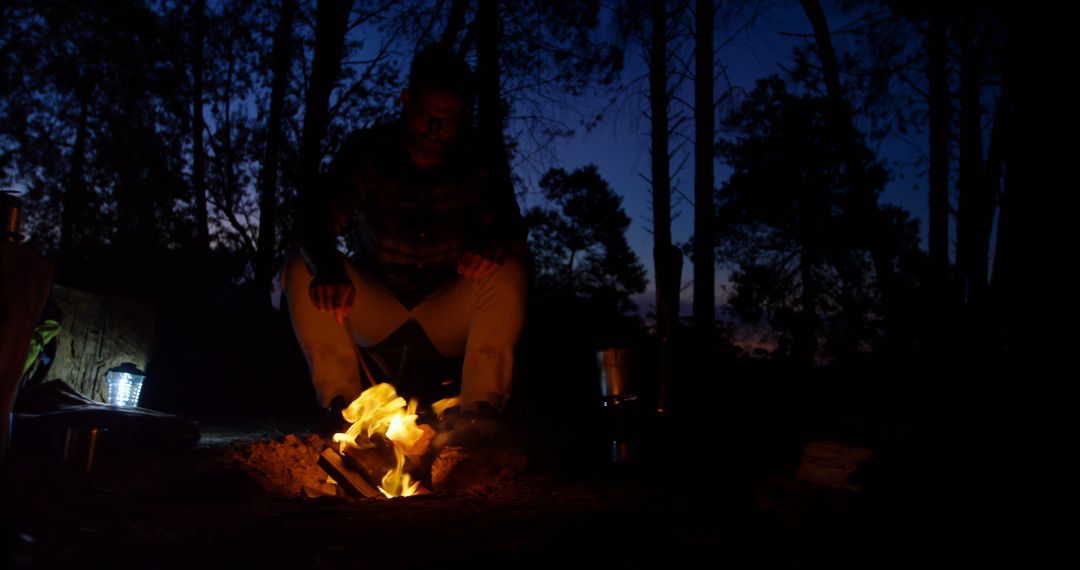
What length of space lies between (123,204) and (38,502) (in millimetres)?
18665

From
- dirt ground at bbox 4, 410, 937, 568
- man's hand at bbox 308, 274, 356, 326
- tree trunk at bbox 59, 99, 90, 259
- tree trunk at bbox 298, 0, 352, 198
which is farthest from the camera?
tree trunk at bbox 59, 99, 90, 259

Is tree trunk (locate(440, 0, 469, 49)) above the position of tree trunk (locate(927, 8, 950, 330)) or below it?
above

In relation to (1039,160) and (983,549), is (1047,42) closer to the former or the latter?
(1039,160)

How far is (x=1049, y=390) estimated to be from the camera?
2.27m

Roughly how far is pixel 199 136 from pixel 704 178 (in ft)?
43.9

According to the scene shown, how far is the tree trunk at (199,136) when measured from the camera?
1566 centimetres

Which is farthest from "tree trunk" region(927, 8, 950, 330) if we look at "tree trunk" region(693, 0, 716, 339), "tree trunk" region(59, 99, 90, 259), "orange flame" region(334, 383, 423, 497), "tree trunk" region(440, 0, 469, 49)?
"tree trunk" region(59, 99, 90, 259)

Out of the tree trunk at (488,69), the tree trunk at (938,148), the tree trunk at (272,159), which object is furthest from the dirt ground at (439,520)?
the tree trunk at (272,159)

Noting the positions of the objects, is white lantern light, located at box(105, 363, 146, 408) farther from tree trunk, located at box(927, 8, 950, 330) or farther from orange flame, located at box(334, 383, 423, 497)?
tree trunk, located at box(927, 8, 950, 330)

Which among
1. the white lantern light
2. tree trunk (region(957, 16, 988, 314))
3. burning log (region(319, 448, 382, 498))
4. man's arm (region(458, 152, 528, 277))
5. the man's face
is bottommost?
burning log (region(319, 448, 382, 498))

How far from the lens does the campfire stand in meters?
2.92

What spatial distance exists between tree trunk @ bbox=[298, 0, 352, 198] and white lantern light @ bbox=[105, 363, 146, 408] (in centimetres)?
512

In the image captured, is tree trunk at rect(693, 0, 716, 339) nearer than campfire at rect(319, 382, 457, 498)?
No

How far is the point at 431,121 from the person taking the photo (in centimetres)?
316
